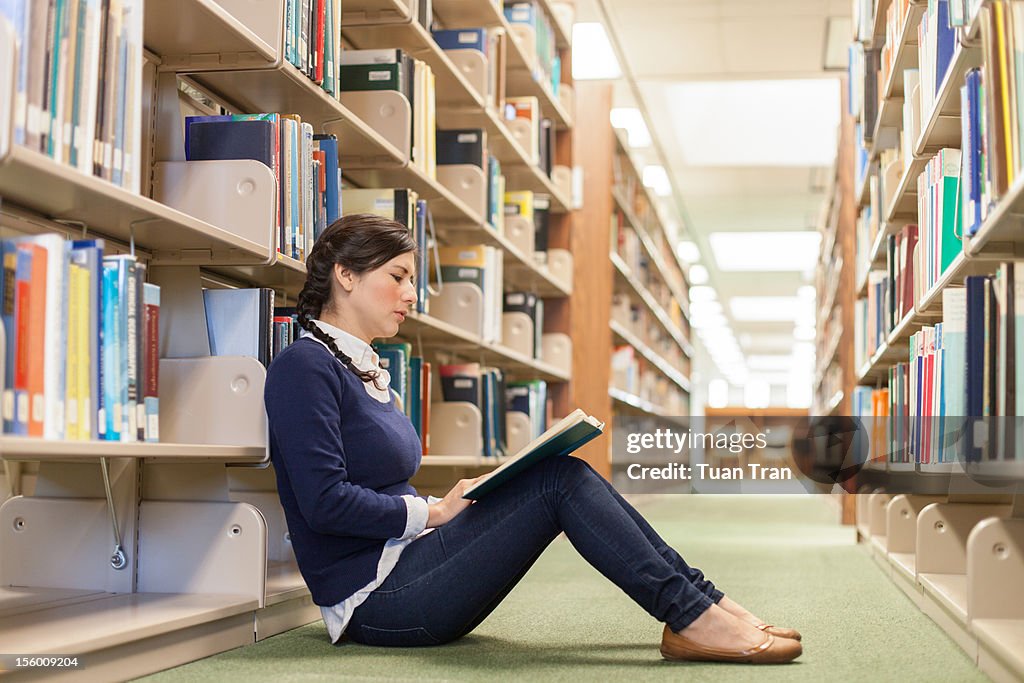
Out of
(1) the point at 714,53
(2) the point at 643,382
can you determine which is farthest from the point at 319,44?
(2) the point at 643,382

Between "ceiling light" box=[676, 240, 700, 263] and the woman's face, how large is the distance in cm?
1034

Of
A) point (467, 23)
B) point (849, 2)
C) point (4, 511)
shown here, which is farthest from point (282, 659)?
point (849, 2)

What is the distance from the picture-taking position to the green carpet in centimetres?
178

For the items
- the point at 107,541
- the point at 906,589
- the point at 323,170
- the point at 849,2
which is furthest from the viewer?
the point at 849,2

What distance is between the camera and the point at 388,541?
1.90 meters

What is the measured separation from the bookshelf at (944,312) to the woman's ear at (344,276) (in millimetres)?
1056

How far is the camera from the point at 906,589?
2898mm

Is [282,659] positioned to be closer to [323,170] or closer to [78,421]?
[78,421]

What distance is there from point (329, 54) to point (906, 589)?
1935 mm

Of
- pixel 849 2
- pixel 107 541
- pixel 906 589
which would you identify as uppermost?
pixel 849 2

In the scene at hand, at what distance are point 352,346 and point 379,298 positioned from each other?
0.33 feet

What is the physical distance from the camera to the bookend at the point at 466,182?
11.9 ft

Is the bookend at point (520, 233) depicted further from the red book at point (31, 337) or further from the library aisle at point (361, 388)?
the red book at point (31, 337)

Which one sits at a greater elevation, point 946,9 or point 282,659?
point 946,9
